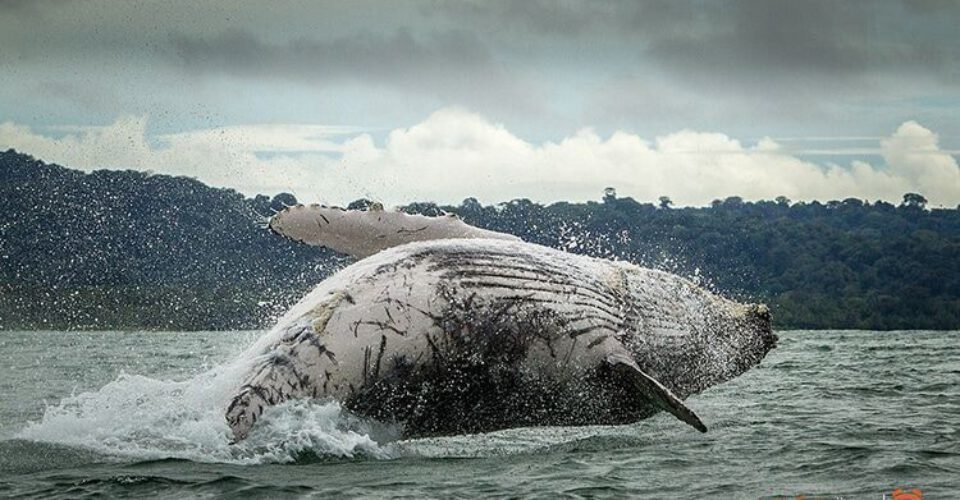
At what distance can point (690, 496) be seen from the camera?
9609 millimetres

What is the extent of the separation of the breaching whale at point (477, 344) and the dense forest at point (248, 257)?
74.5 m

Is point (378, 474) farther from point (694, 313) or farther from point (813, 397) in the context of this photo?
point (813, 397)

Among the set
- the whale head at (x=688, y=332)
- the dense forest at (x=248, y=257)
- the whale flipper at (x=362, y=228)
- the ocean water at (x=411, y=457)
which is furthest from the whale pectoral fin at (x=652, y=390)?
the dense forest at (x=248, y=257)

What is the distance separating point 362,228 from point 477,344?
2555mm

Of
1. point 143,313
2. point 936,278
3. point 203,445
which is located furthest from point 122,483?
point 936,278

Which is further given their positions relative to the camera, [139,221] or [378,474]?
[139,221]

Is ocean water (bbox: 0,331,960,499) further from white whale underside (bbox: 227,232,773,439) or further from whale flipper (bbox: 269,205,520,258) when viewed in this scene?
whale flipper (bbox: 269,205,520,258)

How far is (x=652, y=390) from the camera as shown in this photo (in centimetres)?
1062

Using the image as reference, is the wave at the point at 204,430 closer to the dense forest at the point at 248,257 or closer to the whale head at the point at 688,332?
the whale head at the point at 688,332

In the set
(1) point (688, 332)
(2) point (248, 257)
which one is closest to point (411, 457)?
(1) point (688, 332)

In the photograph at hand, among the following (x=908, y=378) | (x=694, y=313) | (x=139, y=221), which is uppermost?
(x=139, y=221)

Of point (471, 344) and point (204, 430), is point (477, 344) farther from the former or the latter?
point (204, 430)

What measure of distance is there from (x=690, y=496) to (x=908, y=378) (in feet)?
45.1

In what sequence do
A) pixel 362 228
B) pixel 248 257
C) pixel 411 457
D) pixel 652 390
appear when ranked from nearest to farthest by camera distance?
1. pixel 652 390
2. pixel 411 457
3. pixel 362 228
4. pixel 248 257
